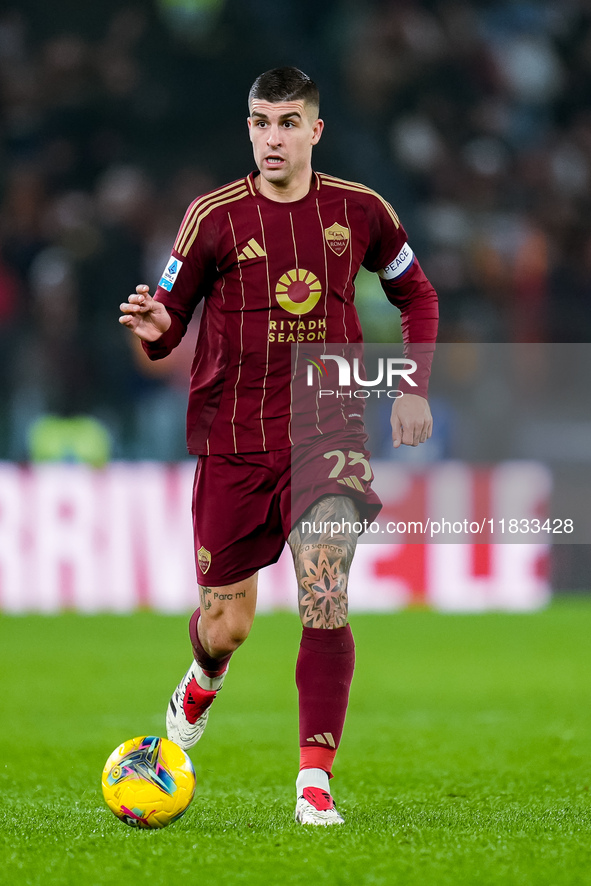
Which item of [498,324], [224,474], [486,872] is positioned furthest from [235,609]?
[498,324]

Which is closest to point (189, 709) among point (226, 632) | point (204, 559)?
point (226, 632)

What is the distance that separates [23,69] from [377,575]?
19.8 feet

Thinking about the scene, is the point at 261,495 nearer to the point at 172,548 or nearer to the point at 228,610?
the point at 228,610

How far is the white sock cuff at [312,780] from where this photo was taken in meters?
3.80

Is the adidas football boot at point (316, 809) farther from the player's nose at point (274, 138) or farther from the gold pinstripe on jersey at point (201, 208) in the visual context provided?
the player's nose at point (274, 138)

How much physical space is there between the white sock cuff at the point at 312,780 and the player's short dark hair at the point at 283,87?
2.00 meters

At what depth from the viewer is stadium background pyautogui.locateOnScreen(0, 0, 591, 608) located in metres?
10.2

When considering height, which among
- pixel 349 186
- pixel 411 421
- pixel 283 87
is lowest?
pixel 411 421

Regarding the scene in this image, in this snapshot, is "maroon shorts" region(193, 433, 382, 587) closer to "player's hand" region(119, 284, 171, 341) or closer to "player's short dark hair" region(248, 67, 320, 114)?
"player's hand" region(119, 284, 171, 341)

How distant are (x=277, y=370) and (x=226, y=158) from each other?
8.57 meters

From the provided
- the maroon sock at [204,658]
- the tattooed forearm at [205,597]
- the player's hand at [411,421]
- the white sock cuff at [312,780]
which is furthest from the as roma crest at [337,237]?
the white sock cuff at [312,780]

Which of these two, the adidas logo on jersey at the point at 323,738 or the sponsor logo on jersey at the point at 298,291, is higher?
the sponsor logo on jersey at the point at 298,291

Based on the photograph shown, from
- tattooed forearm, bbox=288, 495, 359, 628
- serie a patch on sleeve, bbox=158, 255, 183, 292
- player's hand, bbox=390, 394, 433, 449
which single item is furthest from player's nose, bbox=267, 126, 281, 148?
tattooed forearm, bbox=288, 495, 359, 628

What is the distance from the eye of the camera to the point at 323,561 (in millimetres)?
3906
